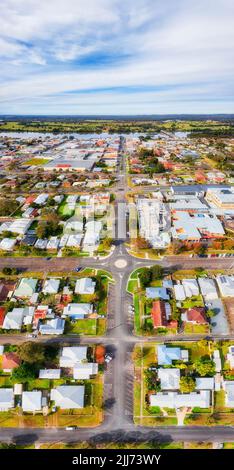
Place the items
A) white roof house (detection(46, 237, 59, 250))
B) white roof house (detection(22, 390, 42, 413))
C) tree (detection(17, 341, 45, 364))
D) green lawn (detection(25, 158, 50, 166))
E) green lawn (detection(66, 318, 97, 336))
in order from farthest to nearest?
green lawn (detection(25, 158, 50, 166)), white roof house (detection(46, 237, 59, 250)), green lawn (detection(66, 318, 97, 336)), tree (detection(17, 341, 45, 364)), white roof house (detection(22, 390, 42, 413))

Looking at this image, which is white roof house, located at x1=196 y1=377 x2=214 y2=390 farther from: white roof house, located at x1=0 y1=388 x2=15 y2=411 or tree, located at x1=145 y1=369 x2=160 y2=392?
white roof house, located at x1=0 y1=388 x2=15 y2=411

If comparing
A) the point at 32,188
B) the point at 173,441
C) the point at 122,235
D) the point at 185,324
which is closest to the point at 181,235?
the point at 122,235

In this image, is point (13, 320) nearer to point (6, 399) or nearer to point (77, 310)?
point (77, 310)

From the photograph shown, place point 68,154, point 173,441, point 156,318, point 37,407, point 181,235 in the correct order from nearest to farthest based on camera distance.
→ point 173,441, point 37,407, point 156,318, point 181,235, point 68,154

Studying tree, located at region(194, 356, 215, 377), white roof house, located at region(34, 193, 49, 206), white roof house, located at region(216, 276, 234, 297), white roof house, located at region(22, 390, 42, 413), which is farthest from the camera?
white roof house, located at region(34, 193, 49, 206)

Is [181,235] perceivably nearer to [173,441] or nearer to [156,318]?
[156,318]

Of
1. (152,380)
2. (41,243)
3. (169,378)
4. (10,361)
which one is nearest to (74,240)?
(41,243)

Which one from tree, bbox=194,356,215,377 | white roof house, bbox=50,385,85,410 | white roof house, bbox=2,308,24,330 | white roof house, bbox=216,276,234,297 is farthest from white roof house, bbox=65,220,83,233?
tree, bbox=194,356,215,377
